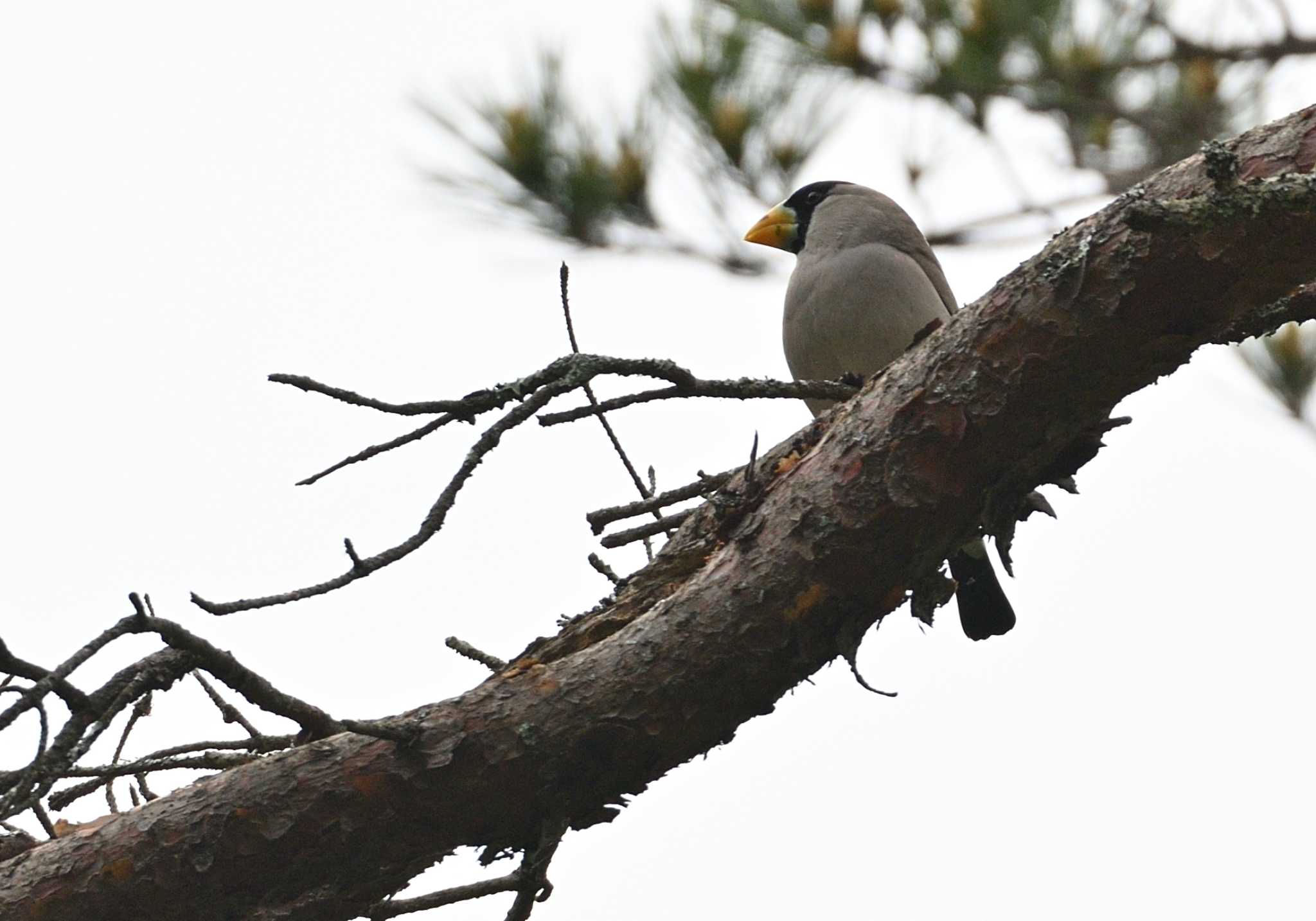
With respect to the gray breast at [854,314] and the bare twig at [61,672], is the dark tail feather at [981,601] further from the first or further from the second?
the bare twig at [61,672]

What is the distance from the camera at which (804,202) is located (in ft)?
19.0

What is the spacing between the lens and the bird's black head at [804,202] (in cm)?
573

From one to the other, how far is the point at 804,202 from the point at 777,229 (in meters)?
0.13

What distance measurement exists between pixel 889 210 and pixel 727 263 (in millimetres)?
741

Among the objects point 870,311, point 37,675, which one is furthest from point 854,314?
point 37,675

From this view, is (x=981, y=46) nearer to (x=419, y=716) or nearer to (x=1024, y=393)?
(x=1024, y=393)

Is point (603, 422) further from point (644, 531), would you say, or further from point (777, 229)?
point (777, 229)

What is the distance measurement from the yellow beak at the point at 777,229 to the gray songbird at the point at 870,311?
0.55 meters

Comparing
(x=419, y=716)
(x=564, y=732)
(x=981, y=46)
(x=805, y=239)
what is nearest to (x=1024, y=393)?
(x=564, y=732)

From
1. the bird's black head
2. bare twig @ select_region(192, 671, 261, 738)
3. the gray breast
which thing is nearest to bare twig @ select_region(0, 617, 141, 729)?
bare twig @ select_region(192, 671, 261, 738)

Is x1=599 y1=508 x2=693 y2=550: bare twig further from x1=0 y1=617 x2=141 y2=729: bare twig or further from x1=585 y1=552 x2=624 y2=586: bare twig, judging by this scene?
x1=0 y1=617 x2=141 y2=729: bare twig

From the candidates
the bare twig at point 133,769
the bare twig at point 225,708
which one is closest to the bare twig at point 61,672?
the bare twig at point 133,769

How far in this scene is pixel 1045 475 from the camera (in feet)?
8.87

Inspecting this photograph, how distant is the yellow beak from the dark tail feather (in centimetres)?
174
